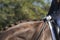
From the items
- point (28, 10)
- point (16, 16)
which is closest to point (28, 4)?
point (28, 10)

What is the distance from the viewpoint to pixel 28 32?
285 cm

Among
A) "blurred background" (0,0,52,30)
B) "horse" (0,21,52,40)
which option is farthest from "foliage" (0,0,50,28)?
"horse" (0,21,52,40)

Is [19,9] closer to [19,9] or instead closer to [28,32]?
[19,9]

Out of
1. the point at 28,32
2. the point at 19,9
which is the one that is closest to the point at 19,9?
the point at 19,9

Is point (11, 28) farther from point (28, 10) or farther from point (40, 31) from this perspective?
point (28, 10)

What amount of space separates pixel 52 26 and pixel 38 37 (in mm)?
229

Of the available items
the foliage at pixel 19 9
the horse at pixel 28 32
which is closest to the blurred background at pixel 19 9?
the foliage at pixel 19 9

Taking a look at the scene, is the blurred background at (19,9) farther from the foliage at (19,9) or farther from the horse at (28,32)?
the horse at (28,32)

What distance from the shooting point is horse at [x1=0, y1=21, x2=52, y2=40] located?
2.77 m

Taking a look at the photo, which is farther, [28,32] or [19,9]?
[19,9]

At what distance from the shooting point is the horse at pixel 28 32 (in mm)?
2773

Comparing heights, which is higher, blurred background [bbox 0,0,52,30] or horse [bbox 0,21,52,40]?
horse [bbox 0,21,52,40]

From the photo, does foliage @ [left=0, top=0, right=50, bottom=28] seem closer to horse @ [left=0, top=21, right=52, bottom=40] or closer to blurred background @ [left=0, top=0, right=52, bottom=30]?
blurred background @ [left=0, top=0, right=52, bottom=30]

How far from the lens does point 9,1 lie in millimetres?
14648
